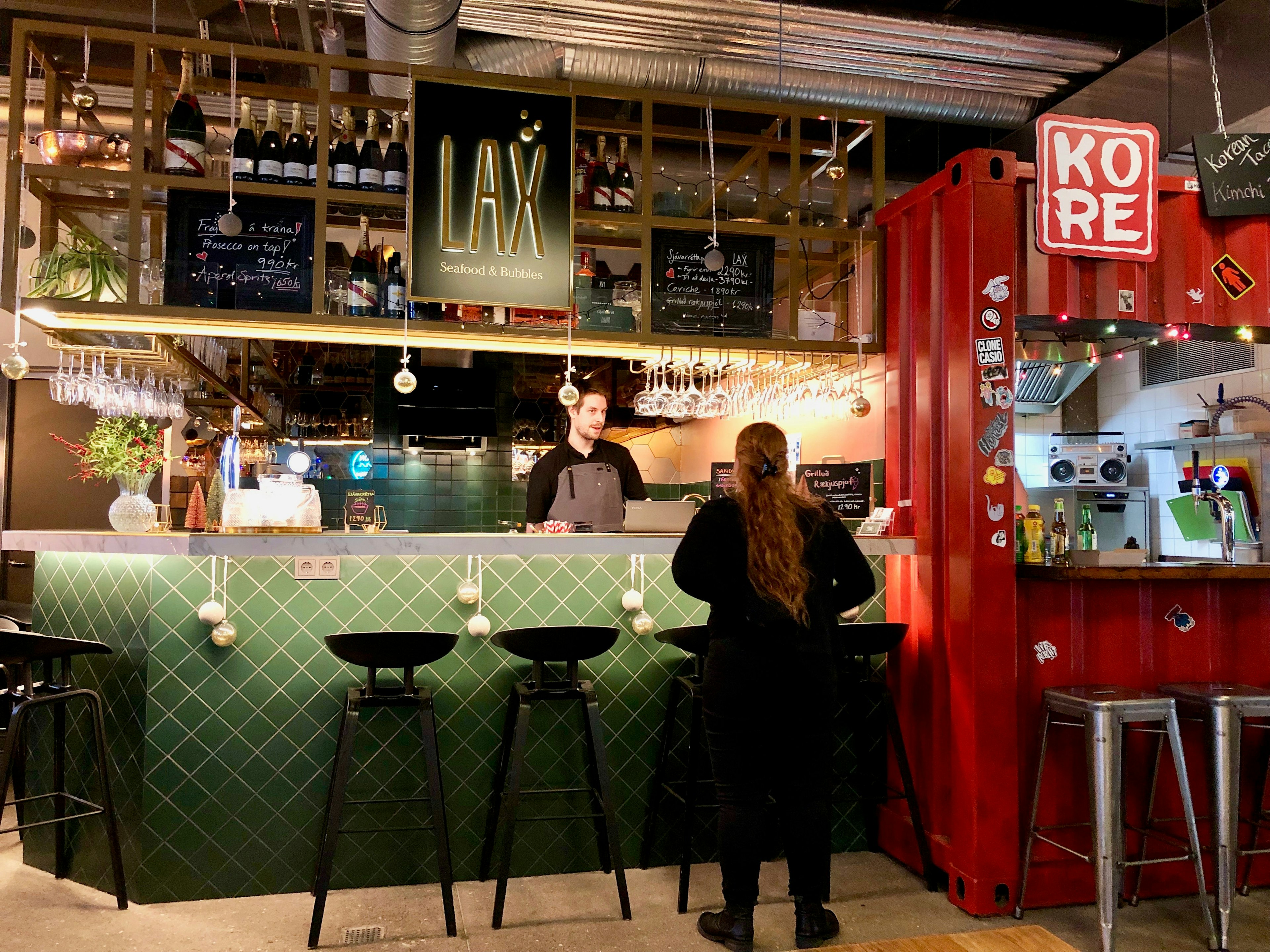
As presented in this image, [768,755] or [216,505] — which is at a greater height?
[216,505]

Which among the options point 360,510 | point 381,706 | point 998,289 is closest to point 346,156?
point 360,510

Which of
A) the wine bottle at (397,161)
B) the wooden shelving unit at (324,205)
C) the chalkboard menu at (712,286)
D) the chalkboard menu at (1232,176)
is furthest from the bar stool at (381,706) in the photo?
the chalkboard menu at (1232,176)

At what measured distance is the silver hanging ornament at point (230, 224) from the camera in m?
3.68

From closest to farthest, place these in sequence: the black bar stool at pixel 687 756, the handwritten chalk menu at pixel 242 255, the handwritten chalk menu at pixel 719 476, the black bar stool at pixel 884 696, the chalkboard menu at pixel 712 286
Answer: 1. the black bar stool at pixel 687 756
2. the black bar stool at pixel 884 696
3. the handwritten chalk menu at pixel 242 255
4. the chalkboard menu at pixel 712 286
5. the handwritten chalk menu at pixel 719 476

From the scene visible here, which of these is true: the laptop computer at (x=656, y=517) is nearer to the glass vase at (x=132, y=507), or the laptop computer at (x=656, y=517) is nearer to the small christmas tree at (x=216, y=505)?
the small christmas tree at (x=216, y=505)

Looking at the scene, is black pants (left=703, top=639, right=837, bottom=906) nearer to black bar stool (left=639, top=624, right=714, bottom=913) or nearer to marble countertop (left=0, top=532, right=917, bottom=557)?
black bar stool (left=639, top=624, right=714, bottom=913)

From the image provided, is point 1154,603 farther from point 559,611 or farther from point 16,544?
point 16,544

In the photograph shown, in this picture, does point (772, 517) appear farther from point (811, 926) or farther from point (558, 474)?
point (558, 474)

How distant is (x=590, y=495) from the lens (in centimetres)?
537

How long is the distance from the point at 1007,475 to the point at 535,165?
2306 millimetres

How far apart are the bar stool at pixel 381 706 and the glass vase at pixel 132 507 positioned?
1.32 metres

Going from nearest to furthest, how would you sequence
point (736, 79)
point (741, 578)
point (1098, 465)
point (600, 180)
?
1. point (741, 578)
2. point (600, 180)
3. point (736, 79)
4. point (1098, 465)

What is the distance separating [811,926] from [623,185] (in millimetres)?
3222

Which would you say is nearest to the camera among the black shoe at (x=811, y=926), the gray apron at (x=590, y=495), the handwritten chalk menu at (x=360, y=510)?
the black shoe at (x=811, y=926)
